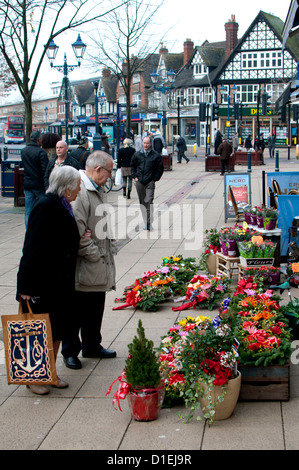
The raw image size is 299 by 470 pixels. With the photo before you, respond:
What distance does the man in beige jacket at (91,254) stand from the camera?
4.97 meters

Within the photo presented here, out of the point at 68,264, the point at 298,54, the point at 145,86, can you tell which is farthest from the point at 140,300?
the point at 145,86

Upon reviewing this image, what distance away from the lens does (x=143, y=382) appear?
403 centimetres

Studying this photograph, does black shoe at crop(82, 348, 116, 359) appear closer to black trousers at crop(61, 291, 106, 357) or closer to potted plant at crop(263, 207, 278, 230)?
black trousers at crop(61, 291, 106, 357)

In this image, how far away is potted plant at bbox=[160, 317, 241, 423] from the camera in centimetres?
398

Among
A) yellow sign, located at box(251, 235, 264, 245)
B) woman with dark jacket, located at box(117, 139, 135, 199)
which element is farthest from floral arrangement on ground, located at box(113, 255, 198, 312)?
woman with dark jacket, located at box(117, 139, 135, 199)

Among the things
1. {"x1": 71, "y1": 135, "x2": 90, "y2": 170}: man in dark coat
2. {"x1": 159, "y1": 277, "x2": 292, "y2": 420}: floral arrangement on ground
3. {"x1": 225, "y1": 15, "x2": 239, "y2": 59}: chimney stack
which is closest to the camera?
{"x1": 159, "y1": 277, "x2": 292, "y2": 420}: floral arrangement on ground

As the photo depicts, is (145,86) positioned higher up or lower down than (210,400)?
higher up

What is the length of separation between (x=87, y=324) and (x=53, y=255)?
3.15 feet

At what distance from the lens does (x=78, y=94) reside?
95.2 meters

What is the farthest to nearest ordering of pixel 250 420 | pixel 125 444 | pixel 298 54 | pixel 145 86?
pixel 145 86
pixel 298 54
pixel 250 420
pixel 125 444

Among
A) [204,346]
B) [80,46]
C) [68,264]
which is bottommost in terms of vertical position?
[204,346]

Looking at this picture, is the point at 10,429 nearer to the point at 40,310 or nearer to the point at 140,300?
the point at 40,310

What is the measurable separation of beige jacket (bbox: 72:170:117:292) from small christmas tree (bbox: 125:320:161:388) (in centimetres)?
108

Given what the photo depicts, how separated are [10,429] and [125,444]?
84 cm
